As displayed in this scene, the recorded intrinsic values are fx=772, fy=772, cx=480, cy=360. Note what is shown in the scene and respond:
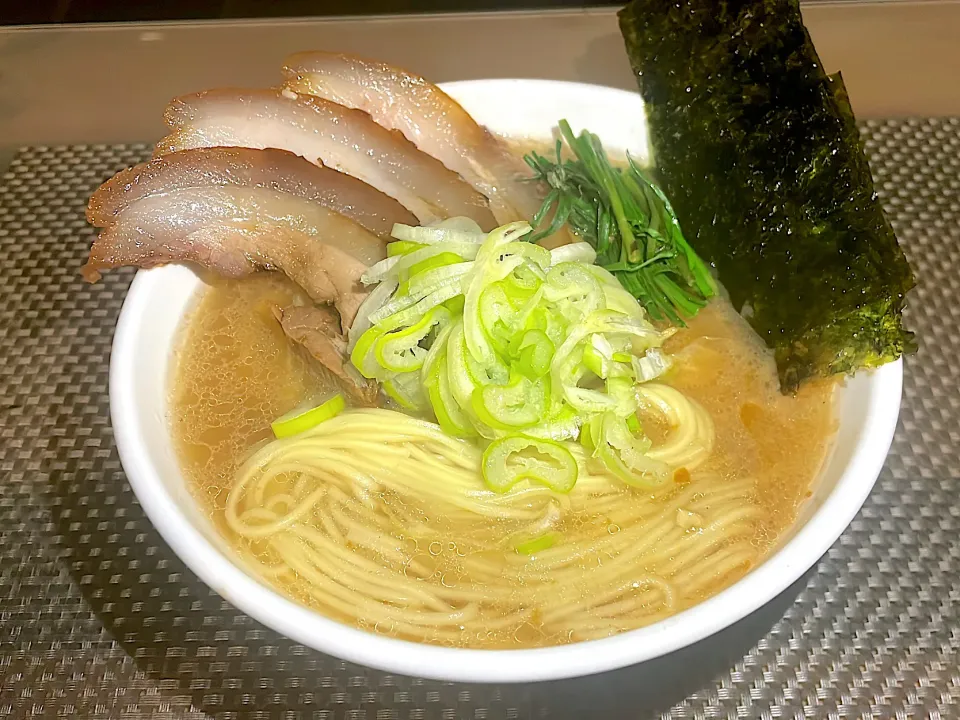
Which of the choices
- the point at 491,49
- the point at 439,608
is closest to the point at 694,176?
the point at 439,608

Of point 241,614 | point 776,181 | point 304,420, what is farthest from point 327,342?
point 776,181

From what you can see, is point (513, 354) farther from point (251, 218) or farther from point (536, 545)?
point (251, 218)

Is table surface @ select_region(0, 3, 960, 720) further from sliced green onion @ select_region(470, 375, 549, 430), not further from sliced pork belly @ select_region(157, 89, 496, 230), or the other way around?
sliced pork belly @ select_region(157, 89, 496, 230)

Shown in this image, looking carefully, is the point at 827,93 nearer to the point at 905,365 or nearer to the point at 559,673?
the point at 905,365

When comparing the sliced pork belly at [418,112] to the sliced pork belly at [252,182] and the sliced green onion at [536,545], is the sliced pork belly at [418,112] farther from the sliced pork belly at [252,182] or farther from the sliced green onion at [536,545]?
the sliced green onion at [536,545]

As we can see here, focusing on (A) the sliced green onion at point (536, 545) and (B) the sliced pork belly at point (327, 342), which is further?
(B) the sliced pork belly at point (327, 342)

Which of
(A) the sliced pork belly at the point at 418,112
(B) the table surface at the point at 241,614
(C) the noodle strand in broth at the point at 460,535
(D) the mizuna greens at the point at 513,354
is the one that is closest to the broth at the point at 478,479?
(C) the noodle strand in broth at the point at 460,535

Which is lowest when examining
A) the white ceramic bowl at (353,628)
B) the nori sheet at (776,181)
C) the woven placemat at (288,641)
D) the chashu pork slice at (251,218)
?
the woven placemat at (288,641)
